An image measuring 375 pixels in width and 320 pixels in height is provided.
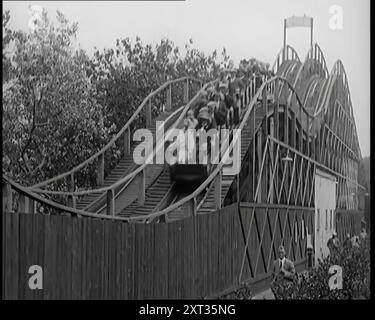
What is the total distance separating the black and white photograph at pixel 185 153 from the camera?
5.34 meters

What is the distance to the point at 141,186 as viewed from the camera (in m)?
5.72

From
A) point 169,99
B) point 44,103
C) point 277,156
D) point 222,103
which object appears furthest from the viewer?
point 277,156

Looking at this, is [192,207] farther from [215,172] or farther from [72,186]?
[72,186]

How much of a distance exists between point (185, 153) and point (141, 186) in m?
0.39

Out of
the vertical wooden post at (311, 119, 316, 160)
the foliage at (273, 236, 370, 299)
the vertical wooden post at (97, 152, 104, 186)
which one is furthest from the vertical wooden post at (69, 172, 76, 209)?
the vertical wooden post at (311, 119, 316, 160)

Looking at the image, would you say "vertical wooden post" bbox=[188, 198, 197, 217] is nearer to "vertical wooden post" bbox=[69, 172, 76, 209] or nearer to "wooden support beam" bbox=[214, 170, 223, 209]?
"wooden support beam" bbox=[214, 170, 223, 209]

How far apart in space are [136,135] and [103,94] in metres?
0.37

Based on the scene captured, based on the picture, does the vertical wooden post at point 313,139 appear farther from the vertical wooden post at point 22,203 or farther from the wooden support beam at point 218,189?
the vertical wooden post at point 22,203

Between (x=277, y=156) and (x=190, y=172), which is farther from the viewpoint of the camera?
(x=277, y=156)

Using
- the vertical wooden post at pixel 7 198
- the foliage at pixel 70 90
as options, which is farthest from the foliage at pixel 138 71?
the vertical wooden post at pixel 7 198

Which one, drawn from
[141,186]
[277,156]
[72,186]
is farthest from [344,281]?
[72,186]

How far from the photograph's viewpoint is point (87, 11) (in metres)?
5.46
